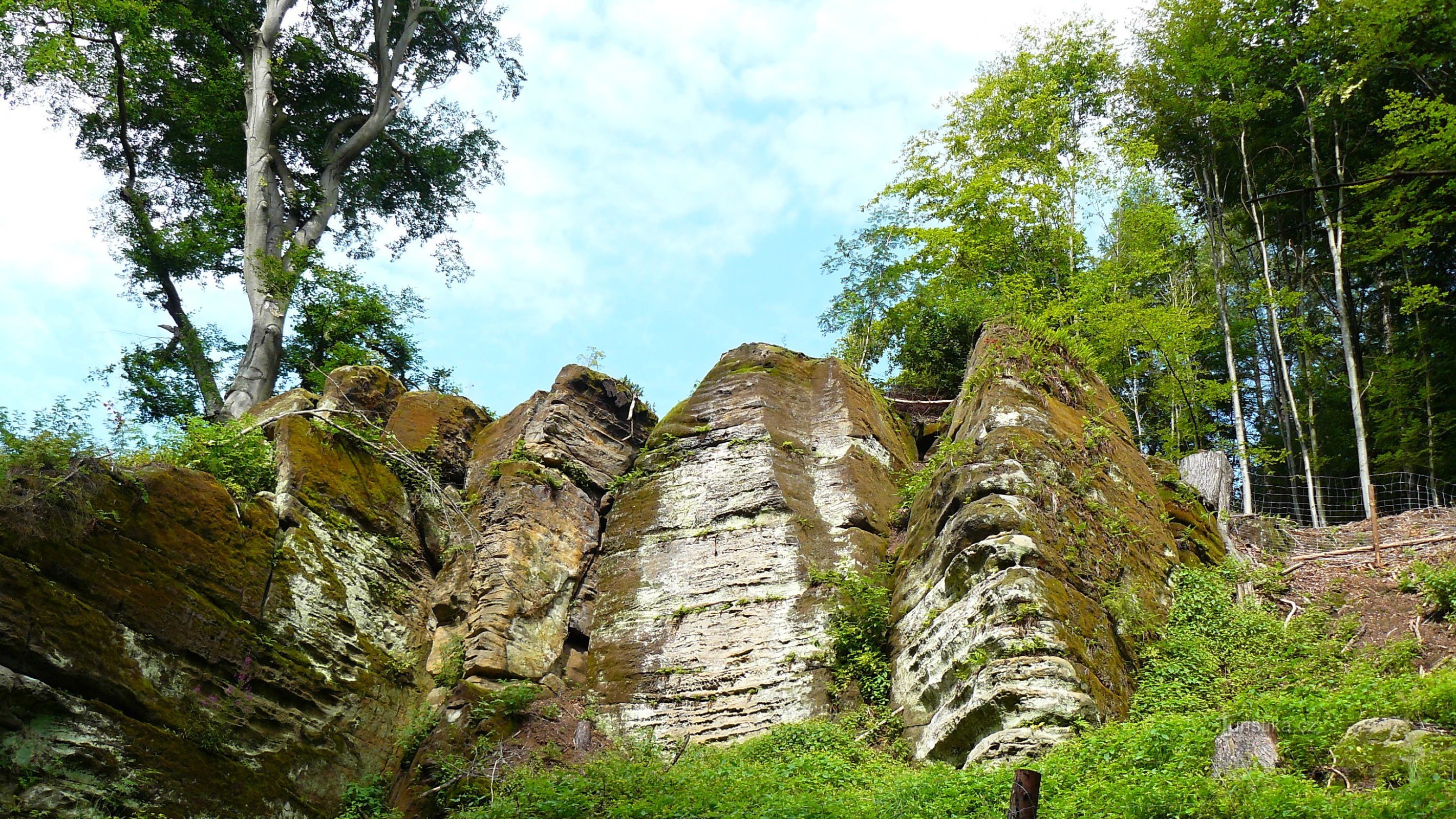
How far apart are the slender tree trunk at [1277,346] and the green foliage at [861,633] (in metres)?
9.79

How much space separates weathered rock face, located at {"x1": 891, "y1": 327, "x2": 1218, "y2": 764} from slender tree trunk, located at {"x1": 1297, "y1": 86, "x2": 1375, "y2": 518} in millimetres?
5236

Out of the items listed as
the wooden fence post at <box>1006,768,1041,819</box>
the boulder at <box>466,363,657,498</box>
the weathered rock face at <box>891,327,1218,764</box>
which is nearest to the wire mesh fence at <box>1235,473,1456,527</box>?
the weathered rock face at <box>891,327,1218,764</box>

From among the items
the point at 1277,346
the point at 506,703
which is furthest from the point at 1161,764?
the point at 1277,346

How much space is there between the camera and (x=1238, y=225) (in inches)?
918

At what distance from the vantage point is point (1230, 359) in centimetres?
1820

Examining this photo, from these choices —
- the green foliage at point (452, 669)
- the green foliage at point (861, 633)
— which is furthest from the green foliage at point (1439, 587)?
the green foliage at point (452, 669)

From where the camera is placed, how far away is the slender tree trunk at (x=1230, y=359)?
1653 cm

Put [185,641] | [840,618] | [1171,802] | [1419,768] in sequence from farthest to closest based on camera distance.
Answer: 1. [840,618]
2. [185,641]
3. [1171,802]
4. [1419,768]

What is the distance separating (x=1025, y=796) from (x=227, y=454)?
9.65 metres

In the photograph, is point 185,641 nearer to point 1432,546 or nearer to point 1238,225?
point 1432,546

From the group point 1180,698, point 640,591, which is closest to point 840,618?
point 640,591

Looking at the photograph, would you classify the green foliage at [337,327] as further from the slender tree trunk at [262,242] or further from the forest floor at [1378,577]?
the forest floor at [1378,577]

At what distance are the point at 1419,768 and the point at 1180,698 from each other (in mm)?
3430

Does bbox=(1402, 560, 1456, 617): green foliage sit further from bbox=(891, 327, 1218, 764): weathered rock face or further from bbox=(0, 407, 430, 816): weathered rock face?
bbox=(0, 407, 430, 816): weathered rock face
